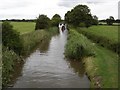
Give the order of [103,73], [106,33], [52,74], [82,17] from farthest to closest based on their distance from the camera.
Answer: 1. [82,17]
2. [106,33]
3. [52,74]
4. [103,73]

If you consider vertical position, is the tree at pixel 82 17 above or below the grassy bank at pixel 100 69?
above

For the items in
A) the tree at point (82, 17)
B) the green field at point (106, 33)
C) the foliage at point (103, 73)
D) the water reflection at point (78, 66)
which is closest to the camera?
the foliage at point (103, 73)

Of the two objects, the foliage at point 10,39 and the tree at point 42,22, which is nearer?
the foliage at point 10,39

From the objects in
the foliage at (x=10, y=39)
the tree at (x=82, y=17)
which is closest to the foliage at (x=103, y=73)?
the foliage at (x=10, y=39)

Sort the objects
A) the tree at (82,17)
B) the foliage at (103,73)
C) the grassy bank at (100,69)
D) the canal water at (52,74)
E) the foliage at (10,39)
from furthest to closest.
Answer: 1. the tree at (82,17)
2. the foliage at (10,39)
3. the canal water at (52,74)
4. the grassy bank at (100,69)
5. the foliage at (103,73)

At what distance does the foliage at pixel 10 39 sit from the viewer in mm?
26203

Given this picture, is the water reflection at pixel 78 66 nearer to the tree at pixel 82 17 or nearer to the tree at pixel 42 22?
the tree at pixel 42 22

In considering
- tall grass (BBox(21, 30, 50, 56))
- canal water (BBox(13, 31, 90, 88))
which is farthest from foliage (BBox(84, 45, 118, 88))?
tall grass (BBox(21, 30, 50, 56))

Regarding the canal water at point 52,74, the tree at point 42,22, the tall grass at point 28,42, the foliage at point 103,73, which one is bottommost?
the canal water at point 52,74

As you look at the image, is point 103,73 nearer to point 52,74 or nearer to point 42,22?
point 52,74

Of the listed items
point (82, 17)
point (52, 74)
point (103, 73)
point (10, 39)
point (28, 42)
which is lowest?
point (52, 74)

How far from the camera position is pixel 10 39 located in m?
26.8

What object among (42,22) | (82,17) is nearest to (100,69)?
(42,22)

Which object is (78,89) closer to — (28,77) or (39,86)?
(39,86)
